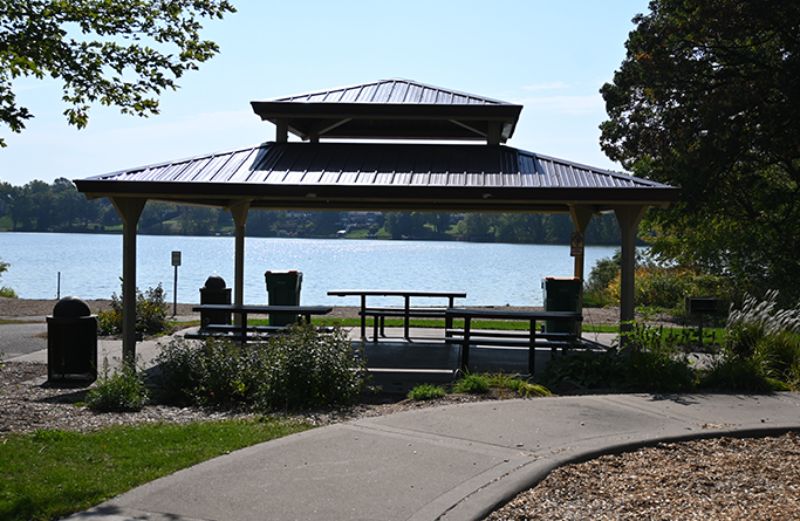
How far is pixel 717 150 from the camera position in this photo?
839 inches

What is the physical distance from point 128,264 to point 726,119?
15065mm

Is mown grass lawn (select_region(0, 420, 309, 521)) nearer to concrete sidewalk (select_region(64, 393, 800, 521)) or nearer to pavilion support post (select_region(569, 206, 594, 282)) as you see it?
concrete sidewalk (select_region(64, 393, 800, 521))

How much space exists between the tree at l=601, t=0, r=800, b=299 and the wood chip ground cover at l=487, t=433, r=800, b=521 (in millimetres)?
13803

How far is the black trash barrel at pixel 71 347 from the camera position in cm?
1112

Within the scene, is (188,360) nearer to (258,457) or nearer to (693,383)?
(258,457)

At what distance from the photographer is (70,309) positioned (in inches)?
446

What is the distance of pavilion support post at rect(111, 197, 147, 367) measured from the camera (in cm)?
1169

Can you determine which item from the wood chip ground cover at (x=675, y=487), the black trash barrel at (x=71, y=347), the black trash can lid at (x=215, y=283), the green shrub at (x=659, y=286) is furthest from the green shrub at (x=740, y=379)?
the green shrub at (x=659, y=286)

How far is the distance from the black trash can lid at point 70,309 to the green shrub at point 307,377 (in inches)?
128

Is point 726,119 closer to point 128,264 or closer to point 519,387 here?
point 519,387

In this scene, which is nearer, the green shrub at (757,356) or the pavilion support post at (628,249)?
the green shrub at (757,356)

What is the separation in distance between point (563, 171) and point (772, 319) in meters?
Answer: 3.48

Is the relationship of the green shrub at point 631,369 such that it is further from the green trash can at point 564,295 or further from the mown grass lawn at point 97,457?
the mown grass lawn at point 97,457

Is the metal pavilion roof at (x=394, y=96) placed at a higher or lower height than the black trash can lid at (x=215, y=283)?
higher
